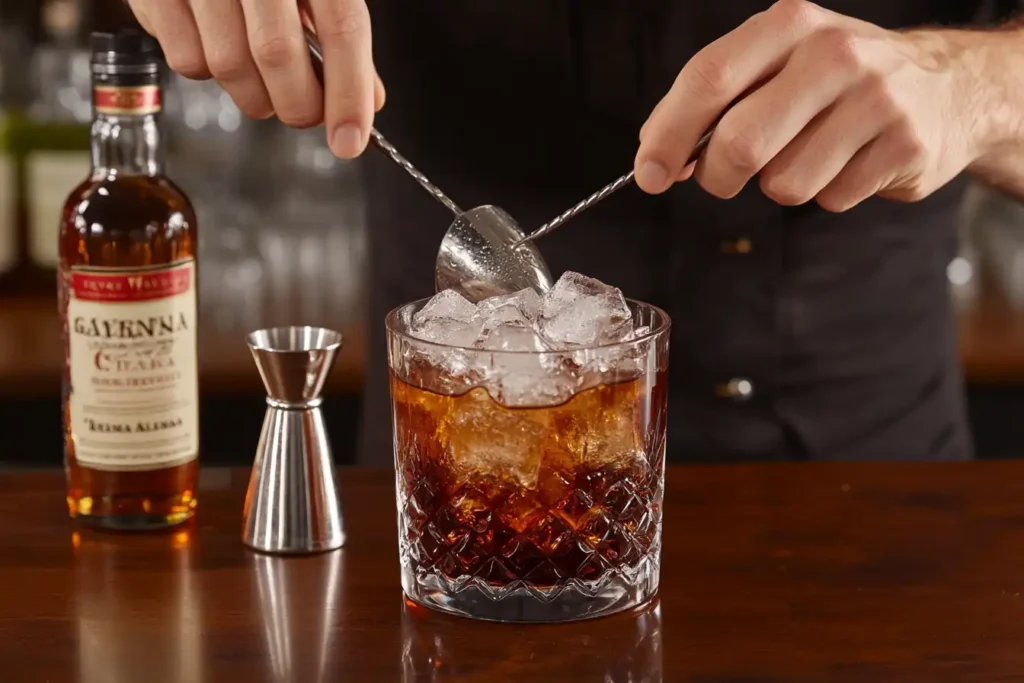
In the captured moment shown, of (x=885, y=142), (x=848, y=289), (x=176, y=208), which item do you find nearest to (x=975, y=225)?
(x=848, y=289)

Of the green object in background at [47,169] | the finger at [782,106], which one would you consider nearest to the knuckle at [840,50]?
the finger at [782,106]

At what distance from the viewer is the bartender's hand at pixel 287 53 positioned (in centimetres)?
127

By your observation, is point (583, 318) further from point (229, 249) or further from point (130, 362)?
point (229, 249)

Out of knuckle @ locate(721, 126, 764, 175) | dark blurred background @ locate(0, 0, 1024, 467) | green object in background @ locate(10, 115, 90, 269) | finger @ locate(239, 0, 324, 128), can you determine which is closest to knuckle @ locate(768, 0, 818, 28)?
knuckle @ locate(721, 126, 764, 175)

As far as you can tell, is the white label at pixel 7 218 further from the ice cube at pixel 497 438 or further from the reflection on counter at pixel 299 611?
the ice cube at pixel 497 438

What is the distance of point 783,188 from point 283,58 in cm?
44

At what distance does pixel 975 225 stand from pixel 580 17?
1.64 metres

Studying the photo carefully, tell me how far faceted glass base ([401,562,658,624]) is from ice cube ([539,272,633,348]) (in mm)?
189

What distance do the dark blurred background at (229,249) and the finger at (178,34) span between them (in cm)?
133

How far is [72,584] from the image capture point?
123 centimetres

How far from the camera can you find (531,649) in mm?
1105

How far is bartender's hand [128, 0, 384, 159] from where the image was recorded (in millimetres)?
1266

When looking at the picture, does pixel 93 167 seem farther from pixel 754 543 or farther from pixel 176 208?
pixel 754 543

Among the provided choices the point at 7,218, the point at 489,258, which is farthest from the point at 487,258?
the point at 7,218
